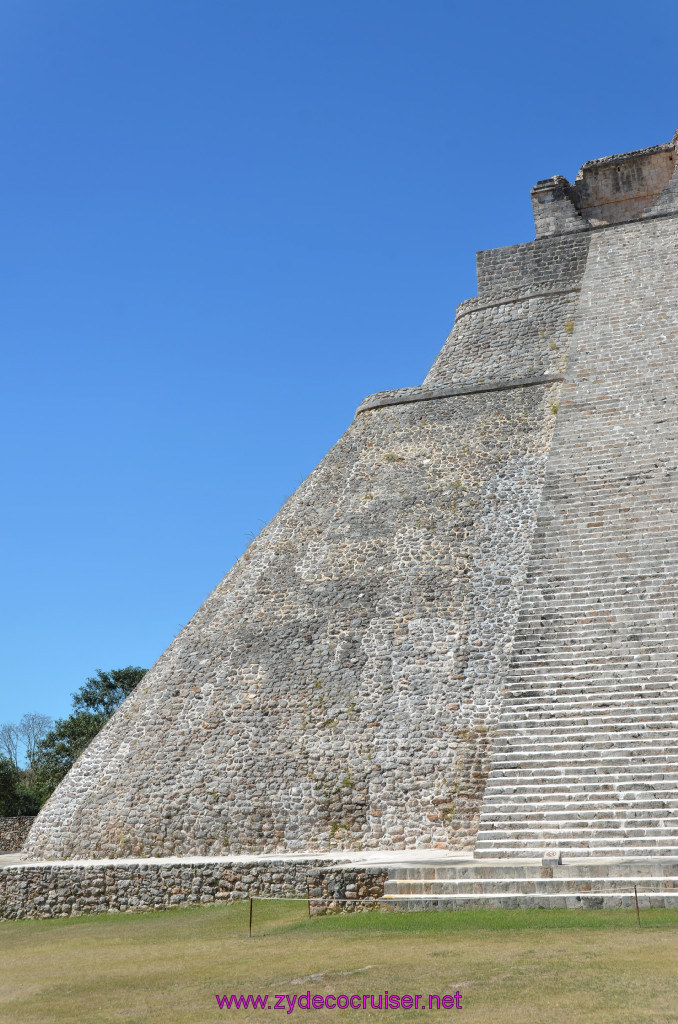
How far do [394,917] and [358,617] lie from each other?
186 inches

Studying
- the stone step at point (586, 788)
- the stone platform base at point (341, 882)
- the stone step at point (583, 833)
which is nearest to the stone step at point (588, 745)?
the stone step at point (586, 788)

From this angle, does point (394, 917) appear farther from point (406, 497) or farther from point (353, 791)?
point (406, 497)

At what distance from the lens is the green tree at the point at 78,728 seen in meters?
25.5

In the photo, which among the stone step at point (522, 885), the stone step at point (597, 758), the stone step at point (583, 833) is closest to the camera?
the stone step at point (522, 885)

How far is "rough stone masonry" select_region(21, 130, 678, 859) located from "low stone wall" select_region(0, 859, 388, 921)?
0.98 m

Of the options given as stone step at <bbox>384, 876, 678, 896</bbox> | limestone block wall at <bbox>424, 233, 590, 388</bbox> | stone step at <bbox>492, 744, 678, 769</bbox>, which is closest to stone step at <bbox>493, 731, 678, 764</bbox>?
stone step at <bbox>492, 744, 678, 769</bbox>

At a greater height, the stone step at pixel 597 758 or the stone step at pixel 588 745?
the stone step at pixel 588 745

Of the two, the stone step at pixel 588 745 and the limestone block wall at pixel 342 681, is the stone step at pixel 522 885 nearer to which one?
the stone step at pixel 588 745

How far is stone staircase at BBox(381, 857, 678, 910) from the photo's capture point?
648cm

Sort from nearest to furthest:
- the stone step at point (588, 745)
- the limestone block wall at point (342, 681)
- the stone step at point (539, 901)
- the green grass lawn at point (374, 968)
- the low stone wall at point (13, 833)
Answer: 1. the green grass lawn at point (374, 968)
2. the stone step at point (539, 901)
3. the stone step at point (588, 745)
4. the limestone block wall at point (342, 681)
5. the low stone wall at point (13, 833)

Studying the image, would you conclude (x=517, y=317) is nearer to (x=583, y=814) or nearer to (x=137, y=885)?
(x=583, y=814)

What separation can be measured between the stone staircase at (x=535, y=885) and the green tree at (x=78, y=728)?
18.9 m

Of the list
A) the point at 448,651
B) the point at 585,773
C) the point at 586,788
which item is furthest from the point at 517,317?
the point at 586,788

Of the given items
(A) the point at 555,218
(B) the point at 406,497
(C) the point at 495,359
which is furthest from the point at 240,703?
(A) the point at 555,218
